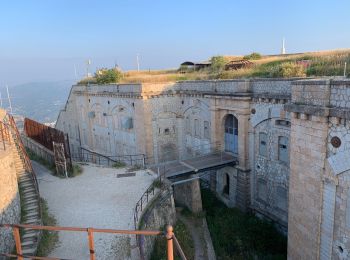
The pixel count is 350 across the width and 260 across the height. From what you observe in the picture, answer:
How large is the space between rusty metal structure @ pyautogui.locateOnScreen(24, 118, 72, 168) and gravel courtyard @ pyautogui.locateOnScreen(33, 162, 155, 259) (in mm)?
1478

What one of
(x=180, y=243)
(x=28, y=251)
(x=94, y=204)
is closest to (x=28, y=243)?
(x=28, y=251)

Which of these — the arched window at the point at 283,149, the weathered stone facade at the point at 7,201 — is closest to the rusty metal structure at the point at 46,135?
the weathered stone facade at the point at 7,201

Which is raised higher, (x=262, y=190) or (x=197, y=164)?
(x=197, y=164)

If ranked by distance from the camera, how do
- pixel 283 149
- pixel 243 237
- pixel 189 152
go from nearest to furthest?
1. pixel 283 149
2. pixel 243 237
3. pixel 189 152

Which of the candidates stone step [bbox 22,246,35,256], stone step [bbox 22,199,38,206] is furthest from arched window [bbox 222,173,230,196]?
stone step [bbox 22,246,35,256]

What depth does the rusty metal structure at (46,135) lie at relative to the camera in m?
17.4

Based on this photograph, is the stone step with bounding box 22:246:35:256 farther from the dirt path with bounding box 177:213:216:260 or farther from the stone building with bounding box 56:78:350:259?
the stone building with bounding box 56:78:350:259

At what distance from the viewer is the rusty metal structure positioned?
17.4m

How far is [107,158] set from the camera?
25672mm

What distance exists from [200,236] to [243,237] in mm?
1904

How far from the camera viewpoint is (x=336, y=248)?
8.86 m

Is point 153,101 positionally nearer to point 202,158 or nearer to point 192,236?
point 202,158

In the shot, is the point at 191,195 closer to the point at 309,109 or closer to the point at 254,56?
the point at 309,109

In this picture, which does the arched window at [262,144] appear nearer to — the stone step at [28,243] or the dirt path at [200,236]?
the dirt path at [200,236]
